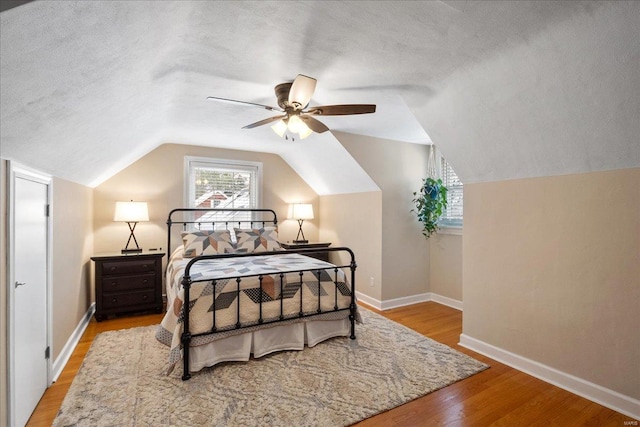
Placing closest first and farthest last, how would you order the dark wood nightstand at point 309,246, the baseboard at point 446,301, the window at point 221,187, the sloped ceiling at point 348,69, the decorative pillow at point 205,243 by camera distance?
the sloped ceiling at point 348,69
the decorative pillow at point 205,243
the baseboard at point 446,301
the window at point 221,187
the dark wood nightstand at point 309,246

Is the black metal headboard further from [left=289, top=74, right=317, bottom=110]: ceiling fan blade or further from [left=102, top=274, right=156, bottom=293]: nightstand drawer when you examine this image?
[left=289, top=74, right=317, bottom=110]: ceiling fan blade

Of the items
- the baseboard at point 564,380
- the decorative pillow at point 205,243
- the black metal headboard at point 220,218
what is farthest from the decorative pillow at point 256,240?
the baseboard at point 564,380

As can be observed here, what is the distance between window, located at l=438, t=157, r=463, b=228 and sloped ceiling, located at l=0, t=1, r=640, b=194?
136 cm

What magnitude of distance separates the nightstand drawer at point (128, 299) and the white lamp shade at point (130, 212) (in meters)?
0.91

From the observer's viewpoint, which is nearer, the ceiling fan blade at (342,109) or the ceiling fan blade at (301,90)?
the ceiling fan blade at (301,90)

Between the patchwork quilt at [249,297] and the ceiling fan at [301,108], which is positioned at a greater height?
the ceiling fan at [301,108]

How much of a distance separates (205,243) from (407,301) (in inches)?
113

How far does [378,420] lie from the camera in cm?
189

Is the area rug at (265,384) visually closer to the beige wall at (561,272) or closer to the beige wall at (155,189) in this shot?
the beige wall at (561,272)

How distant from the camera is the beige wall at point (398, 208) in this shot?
13.2 ft

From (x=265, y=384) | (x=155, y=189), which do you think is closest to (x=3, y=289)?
(x=265, y=384)

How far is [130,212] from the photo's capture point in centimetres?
380

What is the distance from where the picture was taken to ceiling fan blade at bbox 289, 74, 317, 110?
194cm

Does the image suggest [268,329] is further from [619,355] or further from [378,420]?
[619,355]
